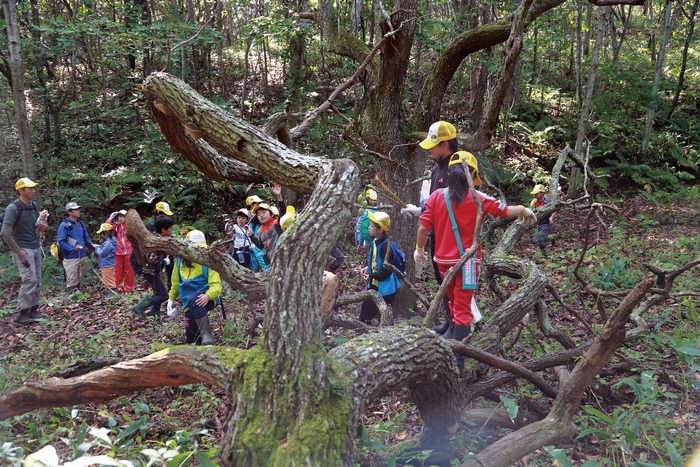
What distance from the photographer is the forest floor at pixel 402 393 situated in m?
3.55

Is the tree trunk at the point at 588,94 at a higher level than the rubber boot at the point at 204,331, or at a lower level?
higher

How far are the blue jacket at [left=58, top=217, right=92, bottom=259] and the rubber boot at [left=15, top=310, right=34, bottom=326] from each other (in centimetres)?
169

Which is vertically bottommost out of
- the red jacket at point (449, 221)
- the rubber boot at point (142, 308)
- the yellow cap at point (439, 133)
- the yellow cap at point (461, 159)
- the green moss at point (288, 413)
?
the rubber boot at point (142, 308)

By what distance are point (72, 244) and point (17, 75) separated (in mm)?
3801

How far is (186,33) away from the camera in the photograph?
12570 millimetres

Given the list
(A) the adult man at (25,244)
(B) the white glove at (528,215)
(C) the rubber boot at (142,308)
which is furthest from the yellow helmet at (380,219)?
(A) the adult man at (25,244)

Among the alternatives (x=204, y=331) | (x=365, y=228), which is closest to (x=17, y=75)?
(x=204, y=331)

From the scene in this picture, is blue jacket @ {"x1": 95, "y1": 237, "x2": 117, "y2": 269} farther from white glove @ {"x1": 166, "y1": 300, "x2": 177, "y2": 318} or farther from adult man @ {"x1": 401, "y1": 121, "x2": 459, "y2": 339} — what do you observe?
adult man @ {"x1": 401, "y1": 121, "x2": 459, "y2": 339}

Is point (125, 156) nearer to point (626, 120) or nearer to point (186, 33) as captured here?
point (186, 33)

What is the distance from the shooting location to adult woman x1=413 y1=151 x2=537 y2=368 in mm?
4105

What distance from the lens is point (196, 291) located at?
5980mm

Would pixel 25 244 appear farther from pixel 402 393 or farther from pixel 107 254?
pixel 402 393

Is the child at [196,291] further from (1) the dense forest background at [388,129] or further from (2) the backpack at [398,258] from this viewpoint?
(2) the backpack at [398,258]

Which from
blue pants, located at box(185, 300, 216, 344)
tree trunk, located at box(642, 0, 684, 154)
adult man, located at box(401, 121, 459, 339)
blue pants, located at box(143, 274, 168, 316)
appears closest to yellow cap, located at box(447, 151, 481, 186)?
adult man, located at box(401, 121, 459, 339)
